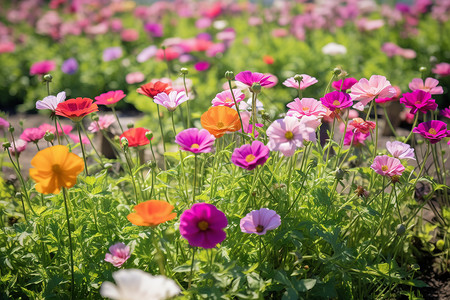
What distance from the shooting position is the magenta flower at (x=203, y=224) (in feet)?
3.95

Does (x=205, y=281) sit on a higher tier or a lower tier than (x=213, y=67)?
higher

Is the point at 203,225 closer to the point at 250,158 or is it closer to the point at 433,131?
the point at 250,158

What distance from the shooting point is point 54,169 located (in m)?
1.24

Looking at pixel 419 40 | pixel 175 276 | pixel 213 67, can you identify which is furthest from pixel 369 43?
pixel 175 276

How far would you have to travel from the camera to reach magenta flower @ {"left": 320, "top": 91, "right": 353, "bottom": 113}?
144 centimetres

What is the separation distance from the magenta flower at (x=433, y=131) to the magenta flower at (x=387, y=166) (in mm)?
140

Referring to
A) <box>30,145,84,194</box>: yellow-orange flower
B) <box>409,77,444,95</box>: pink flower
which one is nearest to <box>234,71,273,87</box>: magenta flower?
<box>30,145,84,194</box>: yellow-orange flower

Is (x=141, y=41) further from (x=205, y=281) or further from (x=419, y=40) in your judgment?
(x=205, y=281)

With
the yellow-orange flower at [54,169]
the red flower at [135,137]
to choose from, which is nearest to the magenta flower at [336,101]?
the red flower at [135,137]

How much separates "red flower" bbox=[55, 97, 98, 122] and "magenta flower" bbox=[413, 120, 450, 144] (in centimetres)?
107

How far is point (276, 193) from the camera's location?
62.5 inches

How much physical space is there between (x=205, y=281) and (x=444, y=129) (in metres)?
0.93

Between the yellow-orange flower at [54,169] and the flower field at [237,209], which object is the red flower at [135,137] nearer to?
the flower field at [237,209]

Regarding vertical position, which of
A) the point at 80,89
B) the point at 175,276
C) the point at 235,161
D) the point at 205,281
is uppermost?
the point at 235,161
